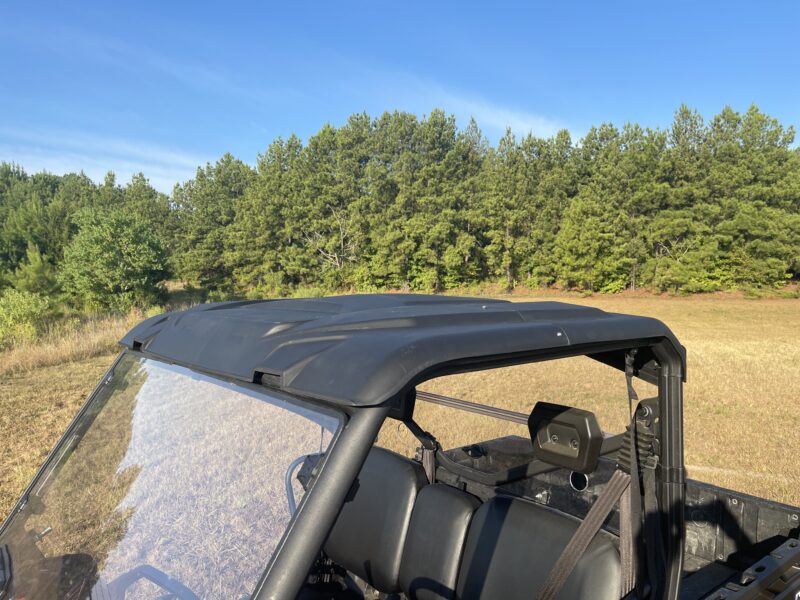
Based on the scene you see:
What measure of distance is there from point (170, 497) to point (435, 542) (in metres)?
1.09

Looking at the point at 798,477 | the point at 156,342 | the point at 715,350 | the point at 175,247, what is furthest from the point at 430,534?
the point at 175,247

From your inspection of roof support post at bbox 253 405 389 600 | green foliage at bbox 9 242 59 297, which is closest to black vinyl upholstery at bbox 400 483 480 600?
roof support post at bbox 253 405 389 600

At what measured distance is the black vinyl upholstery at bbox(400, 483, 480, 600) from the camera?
201cm

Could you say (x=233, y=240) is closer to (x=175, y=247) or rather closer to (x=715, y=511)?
(x=175, y=247)

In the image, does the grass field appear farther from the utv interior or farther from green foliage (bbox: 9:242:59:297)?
green foliage (bbox: 9:242:59:297)

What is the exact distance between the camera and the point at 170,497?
1359 millimetres

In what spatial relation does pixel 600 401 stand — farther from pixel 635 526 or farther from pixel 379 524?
pixel 635 526

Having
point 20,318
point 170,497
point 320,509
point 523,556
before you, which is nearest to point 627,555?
point 523,556

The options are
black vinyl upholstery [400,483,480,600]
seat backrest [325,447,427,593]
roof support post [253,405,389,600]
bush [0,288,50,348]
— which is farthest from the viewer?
bush [0,288,50,348]

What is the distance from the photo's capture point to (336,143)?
49906mm

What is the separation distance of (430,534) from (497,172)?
42.6 m

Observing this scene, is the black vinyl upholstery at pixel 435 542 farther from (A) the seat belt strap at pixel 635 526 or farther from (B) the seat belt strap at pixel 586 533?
(A) the seat belt strap at pixel 635 526

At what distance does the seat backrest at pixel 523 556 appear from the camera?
5.19 feet

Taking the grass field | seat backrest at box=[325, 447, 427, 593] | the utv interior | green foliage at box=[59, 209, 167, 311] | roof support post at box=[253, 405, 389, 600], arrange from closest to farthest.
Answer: roof support post at box=[253, 405, 389, 600]
the utv interior
seat backrest at box=[325, 447, 427, 593]
the grass field
green foliage at box=[59, 209, 167, 311]
